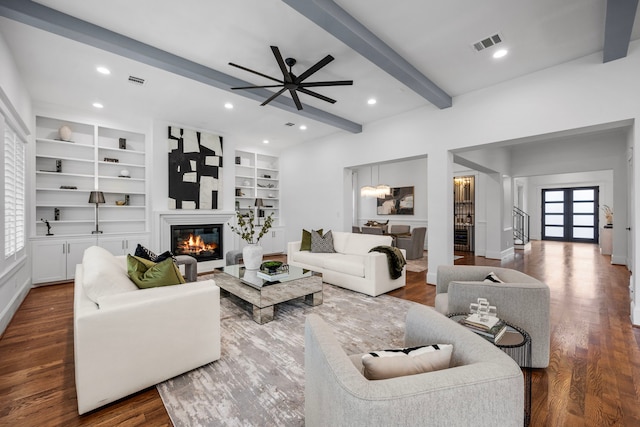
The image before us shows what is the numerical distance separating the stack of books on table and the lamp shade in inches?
229

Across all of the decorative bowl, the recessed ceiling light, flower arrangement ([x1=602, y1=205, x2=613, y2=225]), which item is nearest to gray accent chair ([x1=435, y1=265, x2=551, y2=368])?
the decorative bowl

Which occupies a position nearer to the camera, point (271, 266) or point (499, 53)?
point (499, 53)

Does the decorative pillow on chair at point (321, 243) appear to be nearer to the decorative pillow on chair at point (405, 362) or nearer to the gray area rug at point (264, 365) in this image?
the gray area rug at point (264, 365)

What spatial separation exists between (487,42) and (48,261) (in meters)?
7.14

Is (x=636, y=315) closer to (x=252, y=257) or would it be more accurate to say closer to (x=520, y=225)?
(x=252, y=257)

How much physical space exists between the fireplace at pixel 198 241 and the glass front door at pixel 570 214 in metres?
13.1

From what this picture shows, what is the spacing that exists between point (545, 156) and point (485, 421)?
853 centimetres

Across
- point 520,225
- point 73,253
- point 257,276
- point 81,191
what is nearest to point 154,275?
point 257,276

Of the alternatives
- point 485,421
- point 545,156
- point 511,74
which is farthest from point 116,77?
point 545,156

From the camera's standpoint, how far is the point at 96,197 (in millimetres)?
Answer: 4918

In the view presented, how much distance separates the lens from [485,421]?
0.95 meters

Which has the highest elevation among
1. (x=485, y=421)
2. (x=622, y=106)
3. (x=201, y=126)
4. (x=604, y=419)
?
(x=201, y=126)

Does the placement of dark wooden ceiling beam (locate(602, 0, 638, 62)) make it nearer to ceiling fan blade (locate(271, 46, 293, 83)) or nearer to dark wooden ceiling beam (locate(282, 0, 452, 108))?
dark wooden ceiling beam (locate(282, 0, 452, 108))

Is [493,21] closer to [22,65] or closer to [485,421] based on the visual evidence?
[485,421]
